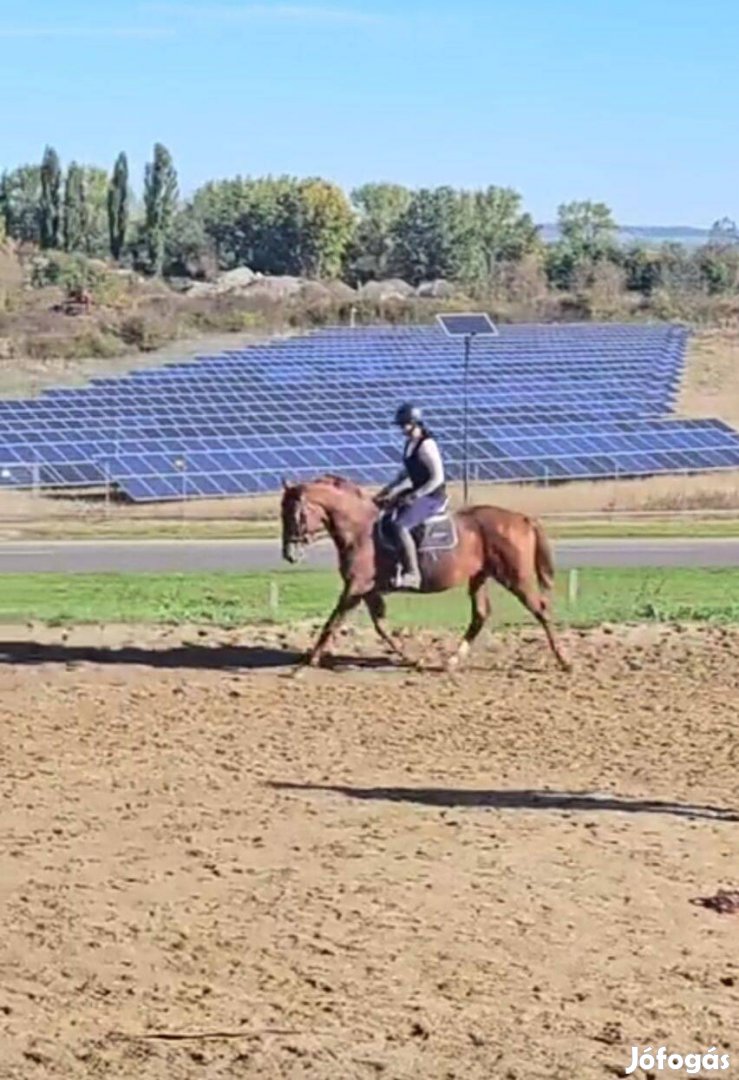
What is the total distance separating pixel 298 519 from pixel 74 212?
150388 mm

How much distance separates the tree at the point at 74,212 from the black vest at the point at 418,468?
14781 centimetres

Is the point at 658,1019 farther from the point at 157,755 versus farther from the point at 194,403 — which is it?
the point at 194,403

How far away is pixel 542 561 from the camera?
21.0 metres

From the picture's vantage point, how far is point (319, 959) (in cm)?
1056

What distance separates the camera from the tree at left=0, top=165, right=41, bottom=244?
173m

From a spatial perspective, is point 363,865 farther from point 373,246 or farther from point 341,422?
point 373,246

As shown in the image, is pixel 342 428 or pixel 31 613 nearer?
pixel 31 613

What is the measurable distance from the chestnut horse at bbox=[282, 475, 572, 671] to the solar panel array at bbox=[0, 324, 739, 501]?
1037 inches

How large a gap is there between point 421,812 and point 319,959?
374cm

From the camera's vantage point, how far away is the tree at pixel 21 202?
568 ft

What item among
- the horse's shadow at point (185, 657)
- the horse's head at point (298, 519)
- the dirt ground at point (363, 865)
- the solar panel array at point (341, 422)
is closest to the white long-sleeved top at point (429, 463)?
the horse's head at point (298, 519)

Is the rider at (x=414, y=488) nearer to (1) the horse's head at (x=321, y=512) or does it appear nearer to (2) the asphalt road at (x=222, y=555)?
(1) the horse's head at (x=321, y=512)

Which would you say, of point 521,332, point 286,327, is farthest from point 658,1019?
point 286,327

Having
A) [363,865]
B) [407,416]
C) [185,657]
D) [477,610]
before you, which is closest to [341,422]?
[185,657]
